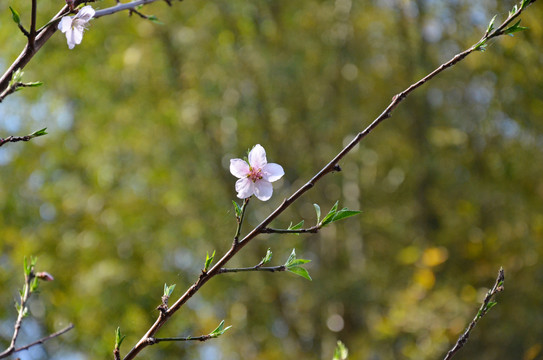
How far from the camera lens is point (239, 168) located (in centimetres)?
57

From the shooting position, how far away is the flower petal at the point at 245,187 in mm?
553

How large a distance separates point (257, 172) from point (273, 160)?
2.44 meters

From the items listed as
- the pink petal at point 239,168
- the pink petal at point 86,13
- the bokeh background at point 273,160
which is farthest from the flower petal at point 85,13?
the bokeh background at point 273,160

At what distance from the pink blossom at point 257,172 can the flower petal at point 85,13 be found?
182 mm

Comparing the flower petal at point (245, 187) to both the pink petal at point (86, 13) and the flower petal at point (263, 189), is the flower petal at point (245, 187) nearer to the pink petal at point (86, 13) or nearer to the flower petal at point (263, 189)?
the flower petal at point (263, 189)

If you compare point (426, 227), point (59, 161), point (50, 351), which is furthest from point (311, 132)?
point (50, 351)

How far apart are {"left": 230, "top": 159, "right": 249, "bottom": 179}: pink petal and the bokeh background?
7.47 ft

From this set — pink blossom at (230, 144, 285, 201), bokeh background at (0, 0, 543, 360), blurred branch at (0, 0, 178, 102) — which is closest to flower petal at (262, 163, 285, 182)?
pink blossom at (230, 144, 285, 201)

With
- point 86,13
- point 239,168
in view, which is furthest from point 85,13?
point 239,168

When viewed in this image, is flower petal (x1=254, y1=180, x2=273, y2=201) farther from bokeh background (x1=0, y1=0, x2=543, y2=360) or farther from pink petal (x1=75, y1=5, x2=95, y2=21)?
bokeh background (x1=0, y1=0, x2=543, y2=360)

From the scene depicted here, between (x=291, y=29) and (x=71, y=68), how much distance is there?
110cm

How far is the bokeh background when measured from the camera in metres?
2.82

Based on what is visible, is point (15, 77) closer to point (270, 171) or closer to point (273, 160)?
point (270, 171)

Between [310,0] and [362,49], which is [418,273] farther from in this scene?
[310,0]
